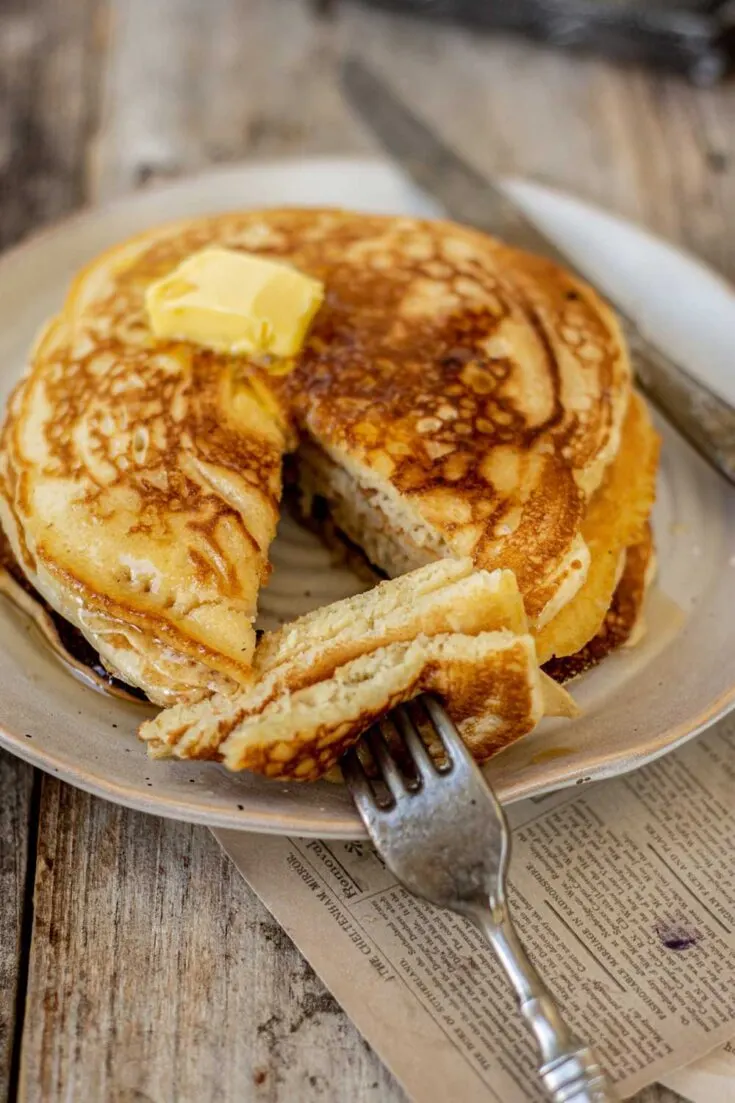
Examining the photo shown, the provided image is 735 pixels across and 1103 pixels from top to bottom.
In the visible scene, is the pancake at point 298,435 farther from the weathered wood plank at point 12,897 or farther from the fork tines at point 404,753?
the weathered wood plank at point 12,897

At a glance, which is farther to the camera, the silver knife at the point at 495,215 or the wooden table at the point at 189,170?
the silver knife at the point at 495,215

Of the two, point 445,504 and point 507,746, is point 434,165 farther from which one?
point 507,746

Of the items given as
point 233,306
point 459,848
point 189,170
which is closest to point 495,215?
point 233,306

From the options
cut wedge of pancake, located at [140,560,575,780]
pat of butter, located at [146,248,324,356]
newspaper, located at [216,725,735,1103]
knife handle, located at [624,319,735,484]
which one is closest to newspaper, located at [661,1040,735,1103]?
newspaper, located at [216,725,735,1103]

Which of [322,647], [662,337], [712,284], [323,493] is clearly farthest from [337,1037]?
[712,284]

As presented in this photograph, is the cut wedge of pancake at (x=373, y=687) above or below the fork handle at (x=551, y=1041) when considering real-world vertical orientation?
above

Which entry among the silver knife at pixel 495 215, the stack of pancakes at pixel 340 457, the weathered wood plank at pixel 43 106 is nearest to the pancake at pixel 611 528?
the stack of pancakes at pixel 340 457
